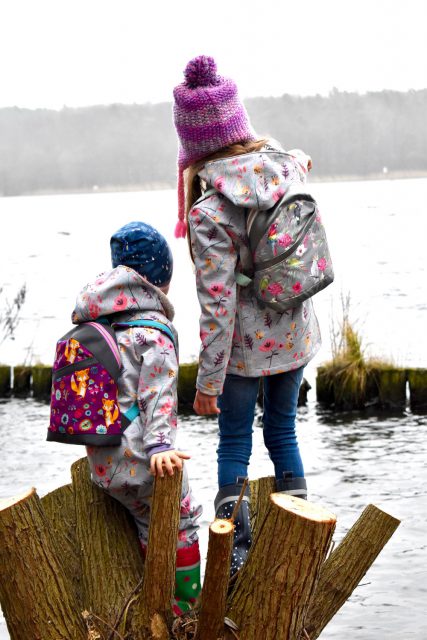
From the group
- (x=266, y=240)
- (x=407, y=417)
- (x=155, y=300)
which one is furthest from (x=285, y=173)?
(x=407, y=417)

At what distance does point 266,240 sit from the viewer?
4363 mm

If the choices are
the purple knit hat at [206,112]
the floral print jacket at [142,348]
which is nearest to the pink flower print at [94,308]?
the floral print jacket at [142,348]

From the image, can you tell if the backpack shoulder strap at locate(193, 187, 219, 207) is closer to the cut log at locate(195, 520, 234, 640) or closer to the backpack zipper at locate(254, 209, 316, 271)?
the backpack zipper at locate(254, 209, 316, 271)

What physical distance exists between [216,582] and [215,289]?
1.03 metres

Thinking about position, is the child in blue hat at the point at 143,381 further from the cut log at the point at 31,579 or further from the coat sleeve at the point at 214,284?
the cut log at the point at 31,579

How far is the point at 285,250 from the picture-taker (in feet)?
14.3

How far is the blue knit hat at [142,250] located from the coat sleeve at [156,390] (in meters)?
0.26

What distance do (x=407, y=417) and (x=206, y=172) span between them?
314 inches

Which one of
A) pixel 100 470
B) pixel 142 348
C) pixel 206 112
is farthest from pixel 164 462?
pixel 206 112

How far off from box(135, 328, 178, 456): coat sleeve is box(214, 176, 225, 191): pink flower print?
58cm

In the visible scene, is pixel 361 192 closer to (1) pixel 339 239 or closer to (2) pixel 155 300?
(1) pixel 339 239

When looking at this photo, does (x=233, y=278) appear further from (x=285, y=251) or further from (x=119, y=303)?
(x=119, y=303)

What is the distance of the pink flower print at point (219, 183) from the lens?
436 centimetres

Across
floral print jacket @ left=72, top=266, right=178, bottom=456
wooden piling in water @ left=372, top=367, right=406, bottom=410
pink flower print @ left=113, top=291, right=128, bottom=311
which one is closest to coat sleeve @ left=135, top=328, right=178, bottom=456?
floral print jacket @ left=72, top=266, right=178, bottom=456
